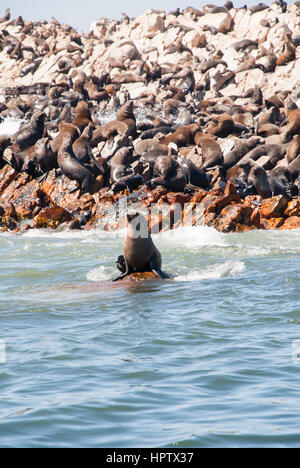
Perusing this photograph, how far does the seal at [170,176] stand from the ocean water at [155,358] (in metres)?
6.55

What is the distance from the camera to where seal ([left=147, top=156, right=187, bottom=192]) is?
18031 millimetres

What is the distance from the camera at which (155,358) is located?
19.9 feet

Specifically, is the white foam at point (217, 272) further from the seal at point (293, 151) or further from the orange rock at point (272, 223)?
the seal at point (293, 151)

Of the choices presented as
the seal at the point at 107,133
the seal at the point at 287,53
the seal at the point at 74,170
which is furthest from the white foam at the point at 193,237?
the seal at the point at 287,53

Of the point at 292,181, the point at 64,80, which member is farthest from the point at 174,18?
the point at 292,181

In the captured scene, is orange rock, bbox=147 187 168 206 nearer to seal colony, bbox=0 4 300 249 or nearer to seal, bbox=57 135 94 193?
seal colony, bbox=0 4 300 249

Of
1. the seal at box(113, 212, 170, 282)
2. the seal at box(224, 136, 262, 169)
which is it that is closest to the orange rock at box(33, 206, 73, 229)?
the seal at box(224, 136, 262, 169)

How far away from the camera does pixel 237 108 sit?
97.4 feet

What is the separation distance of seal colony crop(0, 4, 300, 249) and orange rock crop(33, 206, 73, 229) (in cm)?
3

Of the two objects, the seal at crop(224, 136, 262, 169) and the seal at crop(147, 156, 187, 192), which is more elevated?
the seal at crop(224, 136, 262, 169)

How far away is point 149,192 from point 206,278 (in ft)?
24.6

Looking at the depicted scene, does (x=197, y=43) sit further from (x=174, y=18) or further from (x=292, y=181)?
(x=292, y=181)

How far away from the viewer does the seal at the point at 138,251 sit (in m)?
10.3
